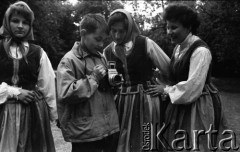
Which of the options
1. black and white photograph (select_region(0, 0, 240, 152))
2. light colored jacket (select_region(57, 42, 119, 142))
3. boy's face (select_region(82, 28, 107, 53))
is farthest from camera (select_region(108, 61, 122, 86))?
boy's face (select_region(82, 28, 107, 53))

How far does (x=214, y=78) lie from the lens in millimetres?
21297

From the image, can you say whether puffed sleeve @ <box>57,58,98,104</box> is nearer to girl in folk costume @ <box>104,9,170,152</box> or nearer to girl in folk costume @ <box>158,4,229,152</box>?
girl in folk costume @ <box>104,9,170,152</box>

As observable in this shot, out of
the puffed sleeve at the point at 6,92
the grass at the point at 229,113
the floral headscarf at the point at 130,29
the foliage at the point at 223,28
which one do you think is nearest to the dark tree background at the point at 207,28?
the foliage at the point at 223,28

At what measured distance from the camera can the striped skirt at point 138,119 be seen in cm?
296

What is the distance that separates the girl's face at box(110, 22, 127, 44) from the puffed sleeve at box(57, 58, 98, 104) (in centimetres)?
63

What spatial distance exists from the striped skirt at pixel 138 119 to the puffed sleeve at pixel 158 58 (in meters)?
0.27

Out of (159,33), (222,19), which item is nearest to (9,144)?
(222,19)

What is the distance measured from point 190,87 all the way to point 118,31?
945mm

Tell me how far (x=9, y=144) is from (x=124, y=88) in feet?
4.16

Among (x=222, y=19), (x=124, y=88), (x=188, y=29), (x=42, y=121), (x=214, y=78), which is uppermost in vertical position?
(x=222, y=19)

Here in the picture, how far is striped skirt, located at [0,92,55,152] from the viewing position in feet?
9.04

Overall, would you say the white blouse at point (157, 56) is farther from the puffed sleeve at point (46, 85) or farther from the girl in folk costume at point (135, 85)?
the puffed sleeve at point (46, 85)

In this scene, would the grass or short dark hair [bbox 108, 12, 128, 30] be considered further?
the grass

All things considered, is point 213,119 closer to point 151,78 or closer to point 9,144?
point 151,78
